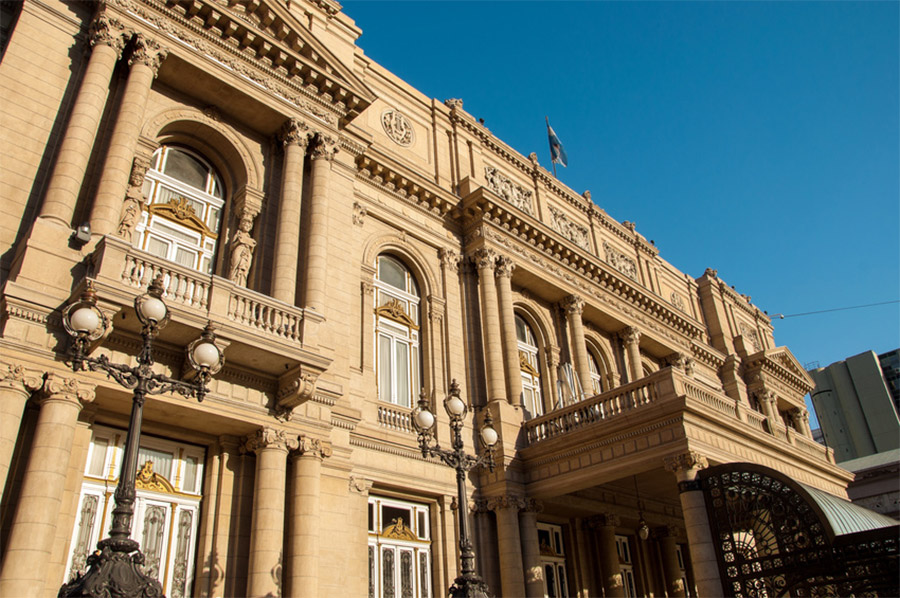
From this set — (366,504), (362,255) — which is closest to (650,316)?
(362,255)

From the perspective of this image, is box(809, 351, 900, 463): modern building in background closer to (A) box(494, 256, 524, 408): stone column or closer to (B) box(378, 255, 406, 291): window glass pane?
(A) box(494, 256, 524, 408): stone column

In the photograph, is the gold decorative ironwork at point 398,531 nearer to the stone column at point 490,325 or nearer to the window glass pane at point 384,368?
the window glass pane at point 384,368

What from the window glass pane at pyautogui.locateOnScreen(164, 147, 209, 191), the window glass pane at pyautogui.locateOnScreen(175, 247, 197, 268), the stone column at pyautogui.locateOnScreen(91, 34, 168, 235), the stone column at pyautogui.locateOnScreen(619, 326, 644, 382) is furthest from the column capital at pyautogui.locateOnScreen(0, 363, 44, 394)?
the stone column at pyautogui.locateOnScreen(619, 326, 644, 382)

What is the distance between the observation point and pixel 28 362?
11438mm

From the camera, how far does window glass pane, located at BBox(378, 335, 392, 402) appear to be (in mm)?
19609

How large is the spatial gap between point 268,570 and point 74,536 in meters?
3.40

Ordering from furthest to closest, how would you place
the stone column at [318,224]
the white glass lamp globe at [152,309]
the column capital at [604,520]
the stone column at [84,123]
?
1. the column capital at [604,520]
2. the stone column at [318,224]
3. the stone column at [84,123]
4. the white glass lamp globe at [152,309]

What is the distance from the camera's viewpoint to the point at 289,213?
16.8 meters

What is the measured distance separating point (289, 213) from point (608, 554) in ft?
47.7

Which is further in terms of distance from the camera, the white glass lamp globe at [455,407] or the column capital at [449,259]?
the column capital at [449,259]

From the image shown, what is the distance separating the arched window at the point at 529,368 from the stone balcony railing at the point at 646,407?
3.25m

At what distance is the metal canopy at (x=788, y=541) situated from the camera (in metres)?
14.7

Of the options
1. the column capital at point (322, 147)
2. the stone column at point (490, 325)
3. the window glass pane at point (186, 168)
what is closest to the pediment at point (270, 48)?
the column capital at point (322, 147)

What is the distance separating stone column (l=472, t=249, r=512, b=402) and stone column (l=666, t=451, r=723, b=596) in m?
6.09
